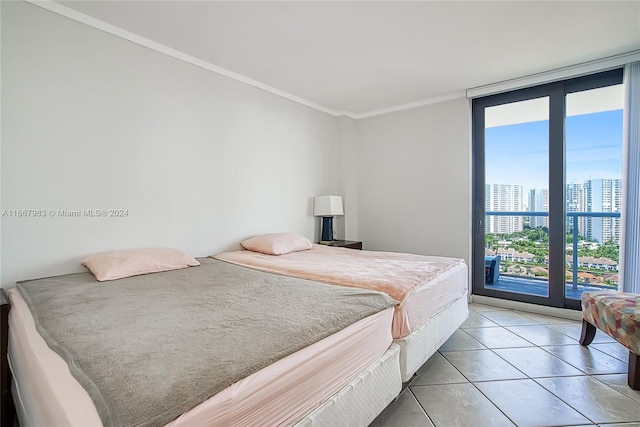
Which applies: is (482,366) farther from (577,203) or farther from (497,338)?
(577,203)

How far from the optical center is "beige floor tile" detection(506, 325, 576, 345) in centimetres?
264

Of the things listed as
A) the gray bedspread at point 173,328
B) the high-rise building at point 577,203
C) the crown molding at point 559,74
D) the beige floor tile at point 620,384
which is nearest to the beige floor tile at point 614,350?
the beige floor tile at point 620,384

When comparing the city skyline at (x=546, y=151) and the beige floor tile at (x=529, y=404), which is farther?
the city skyline at (x=546, y=151)

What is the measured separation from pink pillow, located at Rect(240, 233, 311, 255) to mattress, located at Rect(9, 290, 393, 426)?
→ 1.70 metres

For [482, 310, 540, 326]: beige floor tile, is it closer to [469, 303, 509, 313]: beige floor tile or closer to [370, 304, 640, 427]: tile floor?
[469, 303, 509, 313]: beige floor tile

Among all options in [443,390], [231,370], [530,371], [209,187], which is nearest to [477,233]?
[530,371]

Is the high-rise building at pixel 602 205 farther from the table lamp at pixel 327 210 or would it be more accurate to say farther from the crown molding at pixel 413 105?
the table lamp at pixel 327 210

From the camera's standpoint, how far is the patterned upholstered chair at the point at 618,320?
192 centimetres

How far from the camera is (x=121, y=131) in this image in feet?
7.99

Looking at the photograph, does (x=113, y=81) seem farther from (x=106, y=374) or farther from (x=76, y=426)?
(x=76, y=426)

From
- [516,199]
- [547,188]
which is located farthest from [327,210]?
[547,188]

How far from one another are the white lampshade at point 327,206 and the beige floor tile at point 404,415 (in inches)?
97.5

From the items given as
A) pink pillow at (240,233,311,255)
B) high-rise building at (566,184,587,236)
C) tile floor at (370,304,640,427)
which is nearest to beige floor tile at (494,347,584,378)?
tile floor at (370,304,640,427)

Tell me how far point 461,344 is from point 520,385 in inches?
25.1
